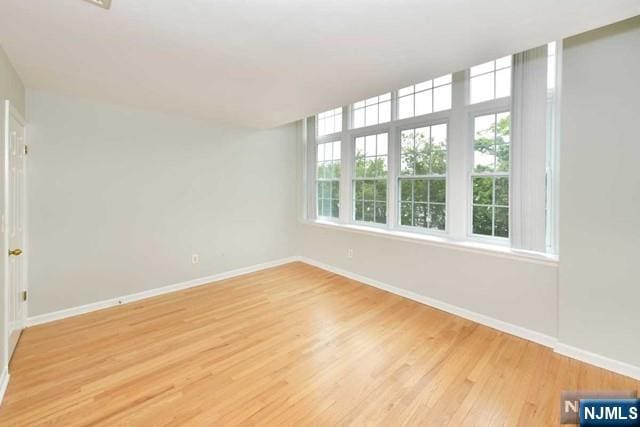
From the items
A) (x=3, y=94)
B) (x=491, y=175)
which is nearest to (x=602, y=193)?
(x=491, y=175)

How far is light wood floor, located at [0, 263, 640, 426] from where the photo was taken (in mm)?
1798

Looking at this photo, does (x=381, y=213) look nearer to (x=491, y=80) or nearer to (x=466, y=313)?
(x=466, y=313)

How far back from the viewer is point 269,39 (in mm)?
1912

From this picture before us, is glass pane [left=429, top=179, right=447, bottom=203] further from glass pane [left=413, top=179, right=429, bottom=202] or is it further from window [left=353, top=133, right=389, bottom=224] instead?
window [left=353, top=133, right=389, bottom=224]

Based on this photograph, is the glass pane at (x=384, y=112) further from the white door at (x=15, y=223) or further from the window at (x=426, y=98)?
the white door at (x=15, y=223)

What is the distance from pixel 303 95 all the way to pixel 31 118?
2.74 m

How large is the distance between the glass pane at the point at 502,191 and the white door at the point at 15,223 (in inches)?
168

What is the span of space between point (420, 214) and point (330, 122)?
2.27 metres

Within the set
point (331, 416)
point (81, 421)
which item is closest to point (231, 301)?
point (81, 421)

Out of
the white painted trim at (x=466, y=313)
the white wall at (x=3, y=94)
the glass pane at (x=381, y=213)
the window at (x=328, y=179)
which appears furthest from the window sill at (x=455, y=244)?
the white wall at (x=3, y=94)

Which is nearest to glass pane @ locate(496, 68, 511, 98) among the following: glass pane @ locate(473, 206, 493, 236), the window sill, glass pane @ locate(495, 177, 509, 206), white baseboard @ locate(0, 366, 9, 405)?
glass pane @ locate(495, 177, 509, 206)

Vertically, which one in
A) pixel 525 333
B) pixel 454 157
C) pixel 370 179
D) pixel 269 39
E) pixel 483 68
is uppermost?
pixel 483 68

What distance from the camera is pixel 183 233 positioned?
4.01 metres

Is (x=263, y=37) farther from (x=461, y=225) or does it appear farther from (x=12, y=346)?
(x=12, y=346)
